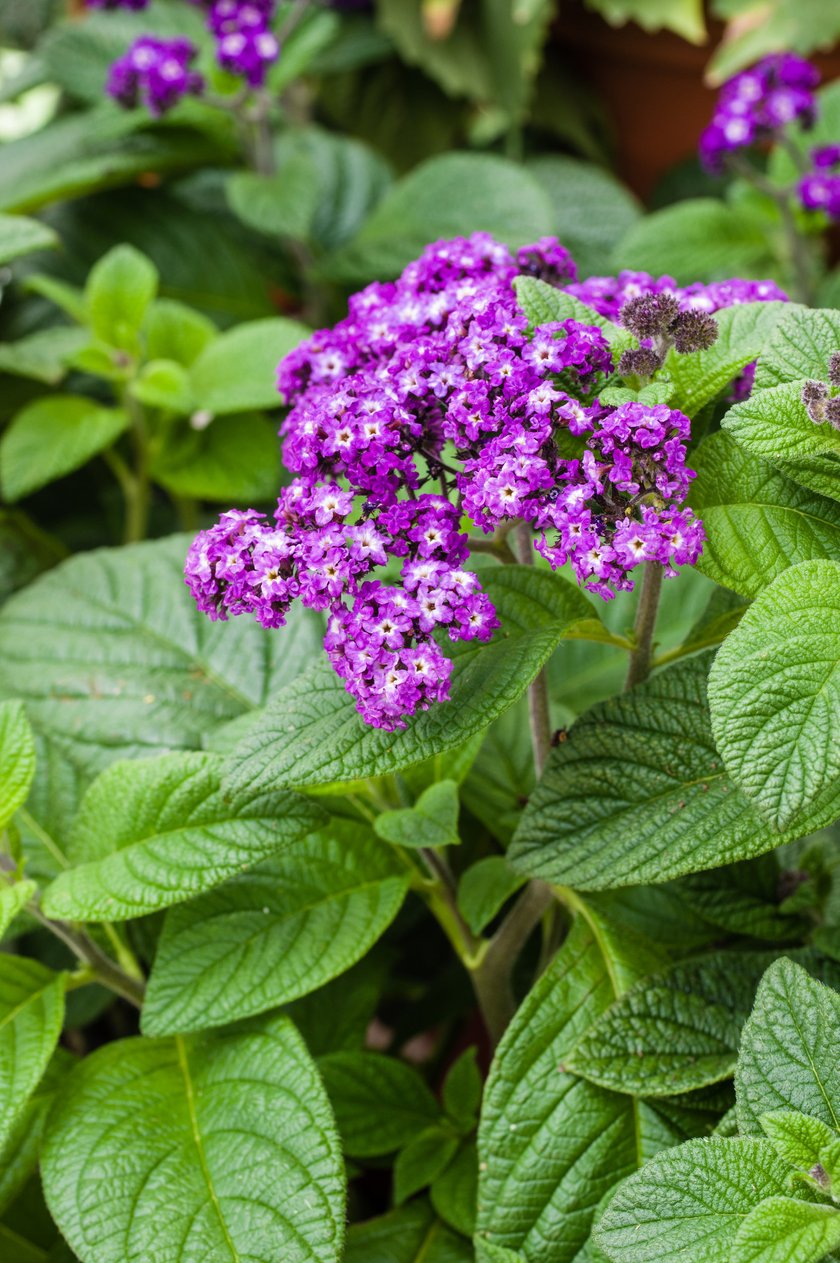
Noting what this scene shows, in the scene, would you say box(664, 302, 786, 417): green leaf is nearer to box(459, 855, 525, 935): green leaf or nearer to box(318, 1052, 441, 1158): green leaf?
box(459, 855, 525, 935): green leaf

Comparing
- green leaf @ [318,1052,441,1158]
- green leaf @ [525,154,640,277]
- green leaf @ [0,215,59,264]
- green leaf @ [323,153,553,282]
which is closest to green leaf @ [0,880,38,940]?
green leaf @ [318,1052,441,1158]

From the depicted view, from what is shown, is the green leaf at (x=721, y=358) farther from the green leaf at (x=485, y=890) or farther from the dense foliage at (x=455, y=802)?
the green leaf at (x=485, y=890)

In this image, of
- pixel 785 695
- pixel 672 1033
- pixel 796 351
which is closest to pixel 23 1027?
pixel 672 1033

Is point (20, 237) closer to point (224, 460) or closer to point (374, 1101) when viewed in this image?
point (224, 460)

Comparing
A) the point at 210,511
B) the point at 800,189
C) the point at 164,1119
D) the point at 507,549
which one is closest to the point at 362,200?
the point at 210,511

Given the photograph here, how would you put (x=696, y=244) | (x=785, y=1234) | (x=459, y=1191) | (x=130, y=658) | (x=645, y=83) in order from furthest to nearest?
1. (x=645, y=83)
2. (x=696, y=244)
3. (x=130, y=658)
4. (x=459, y=1191)
5. (x=785, y=1234)

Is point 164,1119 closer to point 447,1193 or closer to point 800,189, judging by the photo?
point 447,1193

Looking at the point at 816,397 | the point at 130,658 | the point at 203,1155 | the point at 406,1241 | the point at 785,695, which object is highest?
the point at 816,397
